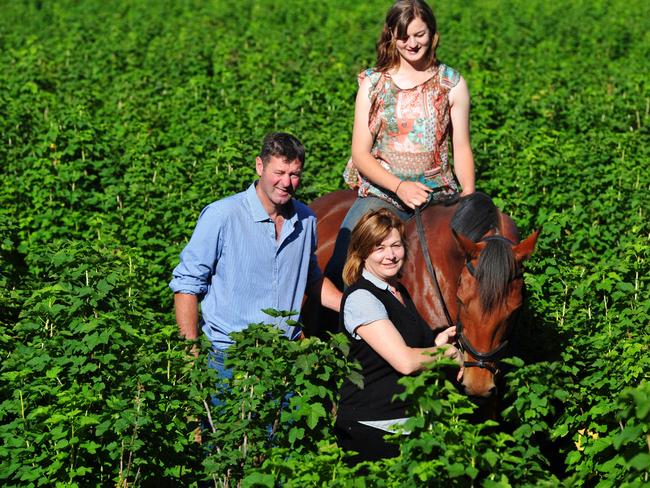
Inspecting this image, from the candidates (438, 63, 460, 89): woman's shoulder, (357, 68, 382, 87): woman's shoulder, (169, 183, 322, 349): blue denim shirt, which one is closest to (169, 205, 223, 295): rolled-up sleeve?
(169, 183, 322, 349): blue denim shirt

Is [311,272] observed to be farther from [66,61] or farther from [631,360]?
[66,61]

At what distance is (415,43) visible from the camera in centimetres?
693

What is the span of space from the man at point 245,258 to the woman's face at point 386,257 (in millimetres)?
802

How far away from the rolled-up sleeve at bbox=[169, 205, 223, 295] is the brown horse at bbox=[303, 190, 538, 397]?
45.6 inches

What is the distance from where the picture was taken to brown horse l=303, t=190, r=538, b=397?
18.3 ft

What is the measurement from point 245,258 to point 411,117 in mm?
1595

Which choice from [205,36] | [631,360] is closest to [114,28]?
[205,36]

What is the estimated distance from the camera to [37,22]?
1019 inches

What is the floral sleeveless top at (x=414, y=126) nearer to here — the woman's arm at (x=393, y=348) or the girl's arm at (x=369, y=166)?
the girl's arm at (x=369, y=166)

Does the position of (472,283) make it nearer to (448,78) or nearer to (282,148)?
(282,148)

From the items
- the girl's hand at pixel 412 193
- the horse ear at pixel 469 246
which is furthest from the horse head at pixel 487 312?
the girl's hand at pixel 412 193

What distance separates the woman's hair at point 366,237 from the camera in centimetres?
540

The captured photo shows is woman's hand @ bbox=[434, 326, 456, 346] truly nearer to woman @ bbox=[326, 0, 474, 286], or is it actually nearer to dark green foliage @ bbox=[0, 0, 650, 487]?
dark green foliage @ bbox=[0, 0, 650, 487]

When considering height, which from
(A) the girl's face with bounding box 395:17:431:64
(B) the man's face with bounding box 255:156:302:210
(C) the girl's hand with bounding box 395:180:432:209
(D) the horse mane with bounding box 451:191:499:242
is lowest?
(D) the horse mane with bounding box 451:191:499:242
